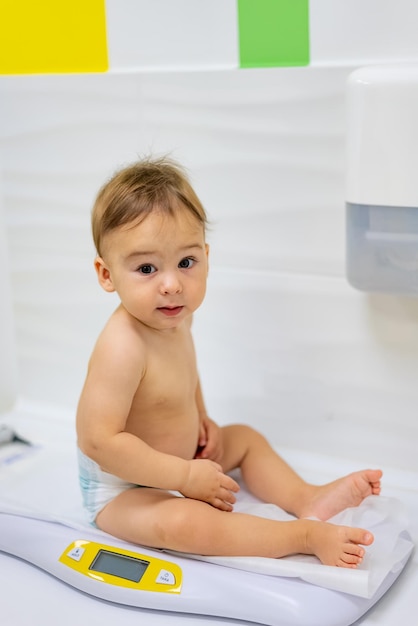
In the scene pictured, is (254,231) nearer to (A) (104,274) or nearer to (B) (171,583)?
(A) (104,274)

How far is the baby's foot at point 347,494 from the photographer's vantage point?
1006 millimetres

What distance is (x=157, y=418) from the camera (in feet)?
3.34

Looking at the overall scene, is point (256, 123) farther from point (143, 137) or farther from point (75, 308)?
point (75, 308)

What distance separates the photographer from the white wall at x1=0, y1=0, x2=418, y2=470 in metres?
1.09

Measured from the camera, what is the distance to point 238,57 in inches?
43.4

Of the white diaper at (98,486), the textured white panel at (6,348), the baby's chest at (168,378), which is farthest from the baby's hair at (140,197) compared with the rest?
the textured white panel at (6,348)

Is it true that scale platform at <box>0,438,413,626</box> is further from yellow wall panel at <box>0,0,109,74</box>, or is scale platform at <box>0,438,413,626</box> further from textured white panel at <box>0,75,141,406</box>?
yellow wall panel at <box>0,0,109,74</box>

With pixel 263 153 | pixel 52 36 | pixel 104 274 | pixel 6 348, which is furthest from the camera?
pixel 6 348

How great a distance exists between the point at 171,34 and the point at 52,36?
195mm

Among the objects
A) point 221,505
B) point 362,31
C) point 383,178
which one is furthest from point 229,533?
point 362,31

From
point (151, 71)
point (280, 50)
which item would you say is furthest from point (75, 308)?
point (280, 50)

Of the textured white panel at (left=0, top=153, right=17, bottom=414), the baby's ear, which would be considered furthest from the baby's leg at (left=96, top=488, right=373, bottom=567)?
the textured white panel at (left=0, top=153, right=17, bottom=414)

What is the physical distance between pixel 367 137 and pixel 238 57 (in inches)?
9.7

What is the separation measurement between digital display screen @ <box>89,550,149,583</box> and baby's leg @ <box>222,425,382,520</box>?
0.69 ft
